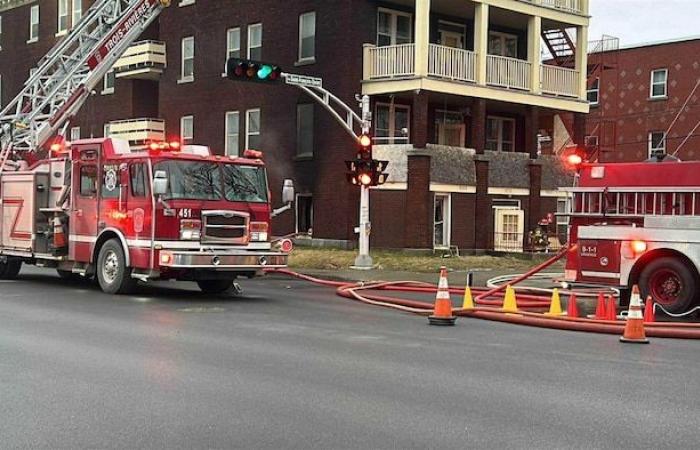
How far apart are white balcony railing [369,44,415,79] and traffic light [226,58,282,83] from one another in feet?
26.3

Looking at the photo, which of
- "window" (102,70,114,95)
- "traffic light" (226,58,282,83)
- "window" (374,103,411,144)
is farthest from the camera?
"window" (102,70,114,95)

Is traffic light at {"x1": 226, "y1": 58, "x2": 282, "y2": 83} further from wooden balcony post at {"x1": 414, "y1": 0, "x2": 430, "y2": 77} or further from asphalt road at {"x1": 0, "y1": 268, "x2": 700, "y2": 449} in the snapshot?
asphalt road at {"x1": 0, "y1": 268, "x2": 700, "y2": 449}

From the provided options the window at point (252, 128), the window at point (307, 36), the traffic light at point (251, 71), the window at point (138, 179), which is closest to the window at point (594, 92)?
the window at point (307, 36)

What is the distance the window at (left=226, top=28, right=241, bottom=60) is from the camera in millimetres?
32531

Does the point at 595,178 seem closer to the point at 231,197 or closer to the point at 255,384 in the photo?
the point at 231,197

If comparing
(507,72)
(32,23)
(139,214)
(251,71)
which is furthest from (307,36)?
(32,23)

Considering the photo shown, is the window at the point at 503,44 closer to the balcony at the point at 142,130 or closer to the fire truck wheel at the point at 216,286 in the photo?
the balcony at the point at 142,130

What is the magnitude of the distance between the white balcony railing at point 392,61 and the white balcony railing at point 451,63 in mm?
636

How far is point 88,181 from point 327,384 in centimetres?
1008

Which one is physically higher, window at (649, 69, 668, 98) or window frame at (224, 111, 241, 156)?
window at (649, 69, 668, 98)

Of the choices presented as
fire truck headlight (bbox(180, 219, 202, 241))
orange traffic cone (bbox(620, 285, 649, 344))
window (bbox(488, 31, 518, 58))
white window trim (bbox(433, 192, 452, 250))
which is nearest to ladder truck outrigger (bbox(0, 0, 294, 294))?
fire truck headlight (bbox(180, 219, 202, 241))

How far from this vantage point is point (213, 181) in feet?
50.6

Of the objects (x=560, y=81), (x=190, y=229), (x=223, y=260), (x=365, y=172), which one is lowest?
(x=223, y=260)

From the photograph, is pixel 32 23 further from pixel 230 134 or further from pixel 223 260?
pixel 223 260
